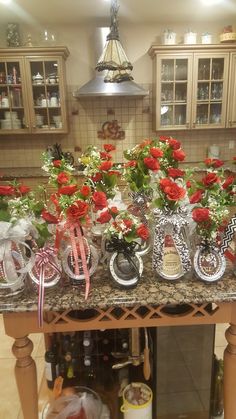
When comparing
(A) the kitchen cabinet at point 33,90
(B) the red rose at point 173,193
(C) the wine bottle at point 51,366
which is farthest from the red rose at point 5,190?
(A) the kitchen cabinet at point 33,90

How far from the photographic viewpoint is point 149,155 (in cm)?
118

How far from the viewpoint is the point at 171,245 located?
1025 mm

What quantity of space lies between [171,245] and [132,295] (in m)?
0.20

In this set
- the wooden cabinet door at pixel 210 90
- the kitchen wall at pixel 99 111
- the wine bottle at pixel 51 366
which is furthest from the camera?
the kitchen wall at pixel 99 111

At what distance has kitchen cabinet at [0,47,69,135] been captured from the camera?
3.37 meters

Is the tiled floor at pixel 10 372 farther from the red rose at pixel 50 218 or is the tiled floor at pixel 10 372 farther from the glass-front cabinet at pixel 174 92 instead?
the glass-front cabinet at pixel 174 92

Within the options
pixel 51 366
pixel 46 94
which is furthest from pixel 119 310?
pixel 46 94

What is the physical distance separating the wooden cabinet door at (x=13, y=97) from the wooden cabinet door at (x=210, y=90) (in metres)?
1.90

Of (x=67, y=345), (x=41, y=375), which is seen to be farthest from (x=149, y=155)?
(x=41, y=375)

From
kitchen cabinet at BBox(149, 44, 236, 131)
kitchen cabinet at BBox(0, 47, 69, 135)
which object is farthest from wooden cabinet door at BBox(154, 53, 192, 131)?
kitchen cabinet at BBox(0, 47, 69, 135)

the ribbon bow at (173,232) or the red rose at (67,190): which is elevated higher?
the red rose at (67,190)

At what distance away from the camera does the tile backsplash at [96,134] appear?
3.87 metres

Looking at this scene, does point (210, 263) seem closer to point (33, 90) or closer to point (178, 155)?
point (178, 155)

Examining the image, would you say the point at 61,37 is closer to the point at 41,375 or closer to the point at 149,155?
the point at 149,155
